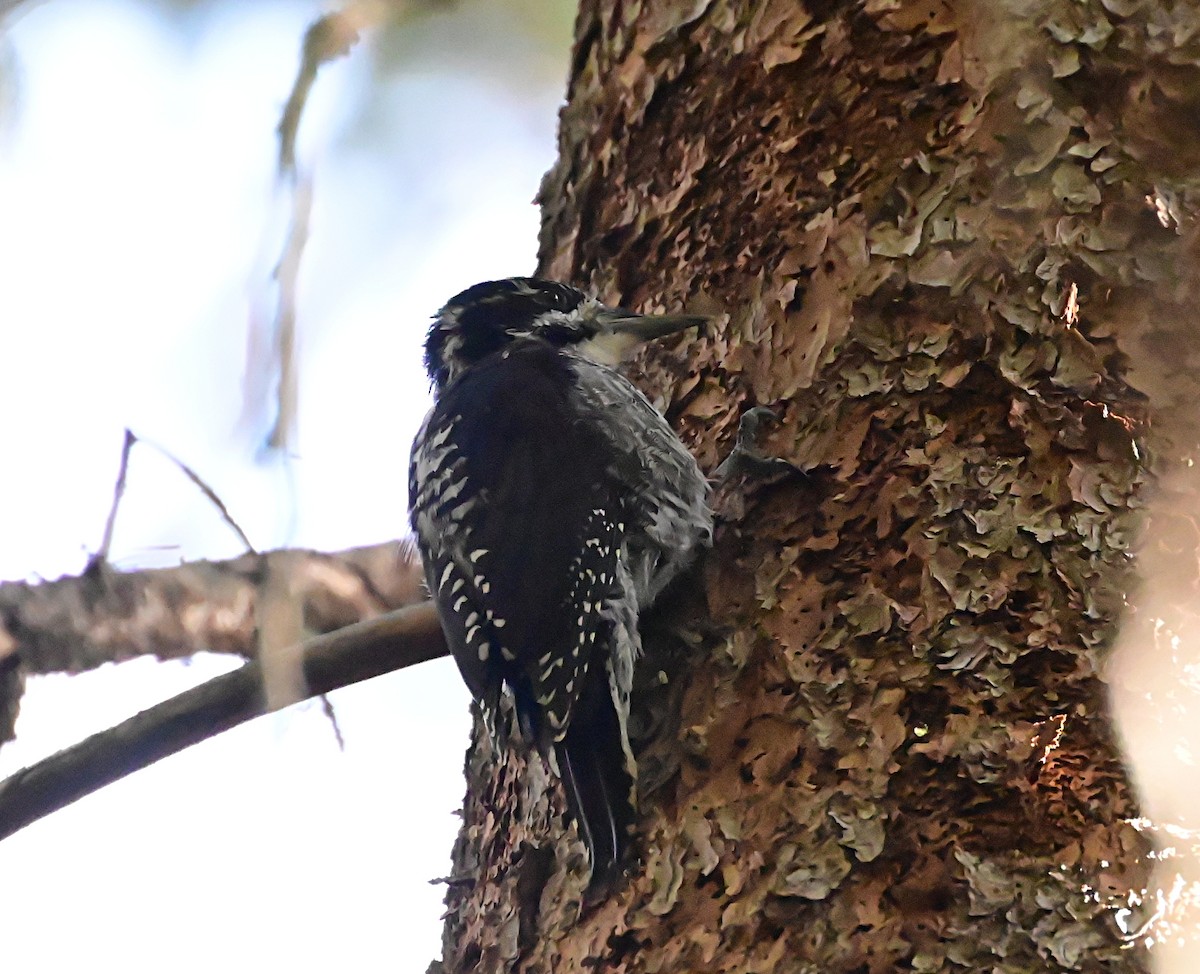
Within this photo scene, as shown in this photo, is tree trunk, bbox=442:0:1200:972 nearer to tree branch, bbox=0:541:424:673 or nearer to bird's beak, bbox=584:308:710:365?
bird's beak, bbox=584:308:710:365

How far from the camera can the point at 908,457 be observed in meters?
1.71

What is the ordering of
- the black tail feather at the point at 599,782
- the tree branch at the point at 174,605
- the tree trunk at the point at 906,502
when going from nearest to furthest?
the tree trunk at the point at 906,502, the black tail feather at the point at 599,782, the tree branch at the point at 174,605

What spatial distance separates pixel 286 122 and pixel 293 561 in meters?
0.54

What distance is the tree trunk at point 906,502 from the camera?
4.75 feet

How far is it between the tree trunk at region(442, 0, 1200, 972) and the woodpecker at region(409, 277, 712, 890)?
2.5 inches

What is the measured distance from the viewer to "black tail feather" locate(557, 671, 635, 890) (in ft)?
5.58

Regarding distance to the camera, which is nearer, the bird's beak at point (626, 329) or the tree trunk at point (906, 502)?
the tree trunk at point (906, 502)

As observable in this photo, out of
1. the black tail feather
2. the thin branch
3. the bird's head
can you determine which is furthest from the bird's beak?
the thin branch

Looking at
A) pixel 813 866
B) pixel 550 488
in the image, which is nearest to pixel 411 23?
pixel 550 488

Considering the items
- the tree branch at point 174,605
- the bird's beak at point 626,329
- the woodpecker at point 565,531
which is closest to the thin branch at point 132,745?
the woodpecker at point 565,531

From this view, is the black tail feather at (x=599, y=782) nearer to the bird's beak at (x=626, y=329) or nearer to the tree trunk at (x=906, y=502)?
the tree trunk at (x=906, y=502)

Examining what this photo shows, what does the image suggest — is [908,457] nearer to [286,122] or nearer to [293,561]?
[293,561]

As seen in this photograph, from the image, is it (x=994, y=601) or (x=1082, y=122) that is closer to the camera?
(x=994, y=601)

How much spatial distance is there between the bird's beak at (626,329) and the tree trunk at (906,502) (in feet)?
0.17
